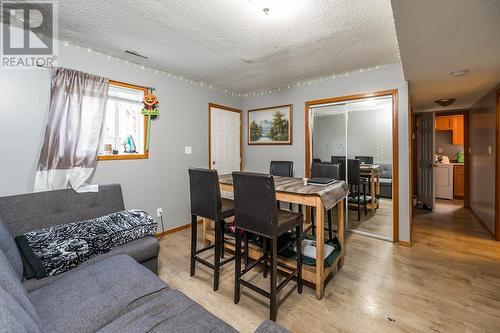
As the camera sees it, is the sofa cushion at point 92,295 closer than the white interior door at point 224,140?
Yes

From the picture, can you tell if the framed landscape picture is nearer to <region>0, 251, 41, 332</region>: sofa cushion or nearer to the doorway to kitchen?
the doorway to kitchen

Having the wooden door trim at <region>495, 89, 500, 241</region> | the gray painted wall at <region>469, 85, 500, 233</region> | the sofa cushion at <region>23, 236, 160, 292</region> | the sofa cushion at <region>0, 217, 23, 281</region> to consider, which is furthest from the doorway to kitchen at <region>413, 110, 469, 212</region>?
the sofa cushion at <region>0, 217, 23, 281</region>

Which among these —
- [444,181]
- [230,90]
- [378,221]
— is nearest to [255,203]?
[378,221]

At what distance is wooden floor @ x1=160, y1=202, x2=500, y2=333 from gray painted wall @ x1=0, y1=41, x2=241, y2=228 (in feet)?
2.67

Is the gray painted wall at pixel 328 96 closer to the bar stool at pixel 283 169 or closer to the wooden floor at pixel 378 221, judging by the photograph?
the wooden floor at pixel 378 221

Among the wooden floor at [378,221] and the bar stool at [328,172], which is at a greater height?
the bar stool at [328,172]

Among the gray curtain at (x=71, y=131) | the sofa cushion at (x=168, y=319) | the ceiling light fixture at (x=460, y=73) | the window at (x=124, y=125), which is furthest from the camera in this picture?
the window at (x=124, y=125)

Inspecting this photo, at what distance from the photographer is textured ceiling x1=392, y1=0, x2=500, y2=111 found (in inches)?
54.4

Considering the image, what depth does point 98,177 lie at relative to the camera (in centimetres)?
276

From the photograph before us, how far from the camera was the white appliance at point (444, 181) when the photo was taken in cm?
564

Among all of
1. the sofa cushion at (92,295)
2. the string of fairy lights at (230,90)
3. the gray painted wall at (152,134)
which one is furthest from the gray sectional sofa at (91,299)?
the string of fairy lights at (230,90)

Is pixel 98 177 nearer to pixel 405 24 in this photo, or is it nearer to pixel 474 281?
pixel 405 24

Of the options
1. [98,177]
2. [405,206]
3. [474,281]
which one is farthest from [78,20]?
[474,281]

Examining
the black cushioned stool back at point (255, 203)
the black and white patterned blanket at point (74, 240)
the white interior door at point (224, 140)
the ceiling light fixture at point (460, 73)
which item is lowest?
the black and white patterned blanket at point (74, 240)
